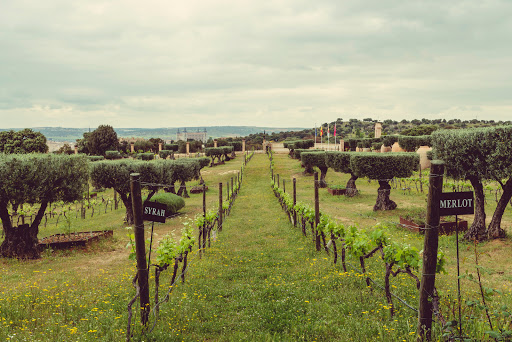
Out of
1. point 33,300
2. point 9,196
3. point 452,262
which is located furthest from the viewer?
point 9,196

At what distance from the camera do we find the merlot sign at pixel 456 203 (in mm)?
5086

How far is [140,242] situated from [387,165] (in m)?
21.6

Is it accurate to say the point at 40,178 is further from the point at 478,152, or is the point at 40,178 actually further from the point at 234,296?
the point at 478,152

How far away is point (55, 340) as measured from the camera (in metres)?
5.83

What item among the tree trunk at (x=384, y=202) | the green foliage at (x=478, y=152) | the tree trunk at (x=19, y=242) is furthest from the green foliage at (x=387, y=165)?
the tree trunk at (x=19, y=242)

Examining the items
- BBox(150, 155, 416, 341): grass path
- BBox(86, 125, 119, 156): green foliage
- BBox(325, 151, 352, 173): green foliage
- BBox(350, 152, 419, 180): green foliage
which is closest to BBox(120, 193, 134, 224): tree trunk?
BBox(150, 155, 416, 341): grass path

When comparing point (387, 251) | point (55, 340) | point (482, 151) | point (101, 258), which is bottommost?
point (101, 258)

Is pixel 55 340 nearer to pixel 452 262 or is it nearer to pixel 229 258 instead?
pixel 229 258

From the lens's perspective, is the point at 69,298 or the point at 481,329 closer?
the point at 481,329

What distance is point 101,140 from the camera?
9088cm

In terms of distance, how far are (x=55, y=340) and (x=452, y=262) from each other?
12.2 meters

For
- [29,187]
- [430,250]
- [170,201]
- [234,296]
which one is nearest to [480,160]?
[430,250]

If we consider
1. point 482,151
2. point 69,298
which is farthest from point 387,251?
point 482,151

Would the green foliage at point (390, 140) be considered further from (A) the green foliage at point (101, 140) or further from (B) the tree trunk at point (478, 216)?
(A) the green foliage at point (101, 140)
